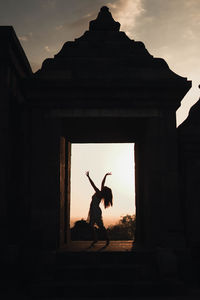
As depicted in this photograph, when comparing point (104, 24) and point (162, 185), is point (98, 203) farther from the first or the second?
point (104, 24)

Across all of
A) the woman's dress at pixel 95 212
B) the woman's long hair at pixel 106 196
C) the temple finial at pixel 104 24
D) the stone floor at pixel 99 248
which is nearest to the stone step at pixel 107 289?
the stone floor at pixel 99 248

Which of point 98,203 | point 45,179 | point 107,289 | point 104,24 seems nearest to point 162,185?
point 98,203

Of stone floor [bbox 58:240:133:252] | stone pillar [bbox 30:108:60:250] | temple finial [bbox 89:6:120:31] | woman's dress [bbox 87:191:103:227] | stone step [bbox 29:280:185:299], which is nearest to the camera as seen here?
stone step [bbox 29:280:185:299]

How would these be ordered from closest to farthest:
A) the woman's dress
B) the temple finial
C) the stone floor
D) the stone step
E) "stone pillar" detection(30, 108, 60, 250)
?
the stone step < the stone floor < "stone pillar" detection(30, 108, 60, 250) < the woman's dress < the temple finial

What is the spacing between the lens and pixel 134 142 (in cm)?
1324

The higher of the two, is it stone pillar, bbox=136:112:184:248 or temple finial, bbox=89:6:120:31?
temple finial, bbox=89:6:120:31

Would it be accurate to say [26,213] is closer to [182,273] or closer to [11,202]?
[11,202]

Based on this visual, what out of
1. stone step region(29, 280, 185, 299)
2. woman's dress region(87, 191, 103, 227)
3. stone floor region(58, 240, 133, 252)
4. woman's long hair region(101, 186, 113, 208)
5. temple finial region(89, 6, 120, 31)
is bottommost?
stone step region(29, 280, 185, 299)

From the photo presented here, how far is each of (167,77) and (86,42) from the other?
2913 mm

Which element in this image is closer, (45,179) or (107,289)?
(107,289)

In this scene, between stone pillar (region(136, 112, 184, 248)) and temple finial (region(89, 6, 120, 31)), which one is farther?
temple finial (region(89, 6, 120, 31))

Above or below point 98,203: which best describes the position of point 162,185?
above

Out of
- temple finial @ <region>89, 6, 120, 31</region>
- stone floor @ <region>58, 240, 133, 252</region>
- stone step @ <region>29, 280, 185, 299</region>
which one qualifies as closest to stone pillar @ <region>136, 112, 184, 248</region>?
stone floor @ <region>58, 240, 133, 252</region>

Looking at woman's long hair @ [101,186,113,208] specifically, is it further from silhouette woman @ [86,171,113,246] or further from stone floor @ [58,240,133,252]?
stone floor @ [58,240,133,252]
